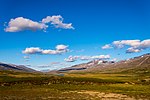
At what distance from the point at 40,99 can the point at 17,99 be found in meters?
4.57

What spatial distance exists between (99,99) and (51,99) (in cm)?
1040

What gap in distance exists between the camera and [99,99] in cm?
6162

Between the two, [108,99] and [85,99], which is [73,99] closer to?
[85,99]

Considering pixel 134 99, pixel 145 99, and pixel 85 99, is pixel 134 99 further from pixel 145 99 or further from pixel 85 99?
pixel 85 99

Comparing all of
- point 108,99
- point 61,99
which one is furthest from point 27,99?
point 108,99

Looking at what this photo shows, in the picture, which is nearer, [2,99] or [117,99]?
[2,99]

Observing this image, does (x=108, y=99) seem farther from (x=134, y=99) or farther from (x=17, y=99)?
(x=17, y=99)

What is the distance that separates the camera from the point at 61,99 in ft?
193

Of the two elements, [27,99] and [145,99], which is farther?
[145,99]

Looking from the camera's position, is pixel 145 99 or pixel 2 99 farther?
pixel 145 99

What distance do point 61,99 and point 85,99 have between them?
5.16 metres

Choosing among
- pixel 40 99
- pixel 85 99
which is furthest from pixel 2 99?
pixel 85 99

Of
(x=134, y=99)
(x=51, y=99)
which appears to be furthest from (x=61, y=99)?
(x=134, y=99)

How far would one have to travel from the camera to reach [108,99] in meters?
62.1
